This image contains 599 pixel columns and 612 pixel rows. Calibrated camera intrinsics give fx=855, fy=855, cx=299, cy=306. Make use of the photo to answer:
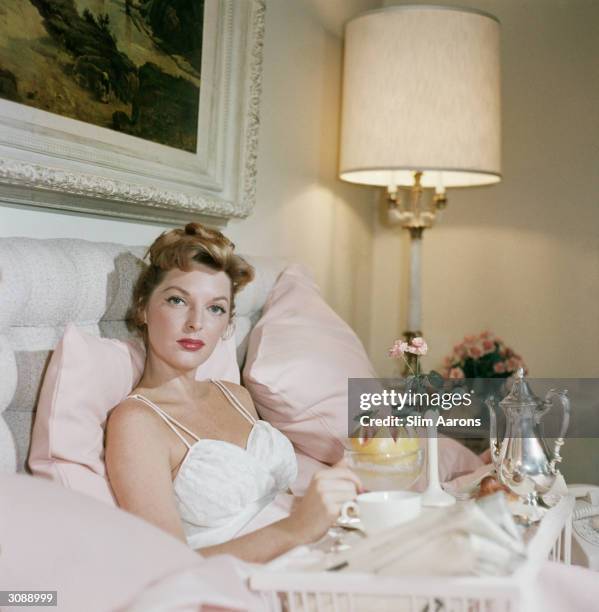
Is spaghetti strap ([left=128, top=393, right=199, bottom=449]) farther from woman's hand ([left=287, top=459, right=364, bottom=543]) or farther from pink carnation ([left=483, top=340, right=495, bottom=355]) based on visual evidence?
pink carnation ([left=483, top=340, right=495, bottom=355])

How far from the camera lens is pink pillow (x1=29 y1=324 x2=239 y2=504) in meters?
1.43

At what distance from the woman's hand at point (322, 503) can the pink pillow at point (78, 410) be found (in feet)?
1.12

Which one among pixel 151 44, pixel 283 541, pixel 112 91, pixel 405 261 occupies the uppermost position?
pixel 151 44

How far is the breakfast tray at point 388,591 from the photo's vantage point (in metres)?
1.02

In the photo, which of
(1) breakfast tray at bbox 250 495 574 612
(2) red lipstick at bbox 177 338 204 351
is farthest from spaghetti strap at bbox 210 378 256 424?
(1) breakfast tray at bbox 250 495 574 612

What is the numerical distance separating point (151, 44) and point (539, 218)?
1712 mm

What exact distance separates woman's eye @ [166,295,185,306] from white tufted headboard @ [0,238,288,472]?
3.7 inches

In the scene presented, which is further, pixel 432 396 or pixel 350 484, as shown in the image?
pixel 432 396

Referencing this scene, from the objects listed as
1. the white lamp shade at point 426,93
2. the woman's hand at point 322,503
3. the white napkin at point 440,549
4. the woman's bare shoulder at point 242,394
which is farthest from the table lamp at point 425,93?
the white napkin at point 440,549

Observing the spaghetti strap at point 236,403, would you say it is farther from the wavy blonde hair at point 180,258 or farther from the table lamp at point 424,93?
the table lamp at point 424,93

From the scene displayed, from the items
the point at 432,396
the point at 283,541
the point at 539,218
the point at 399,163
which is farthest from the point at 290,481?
the point at 539,218

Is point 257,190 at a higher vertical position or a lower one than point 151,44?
lower

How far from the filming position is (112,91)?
6.21ft

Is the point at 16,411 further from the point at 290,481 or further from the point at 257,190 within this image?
the point at 257,190
